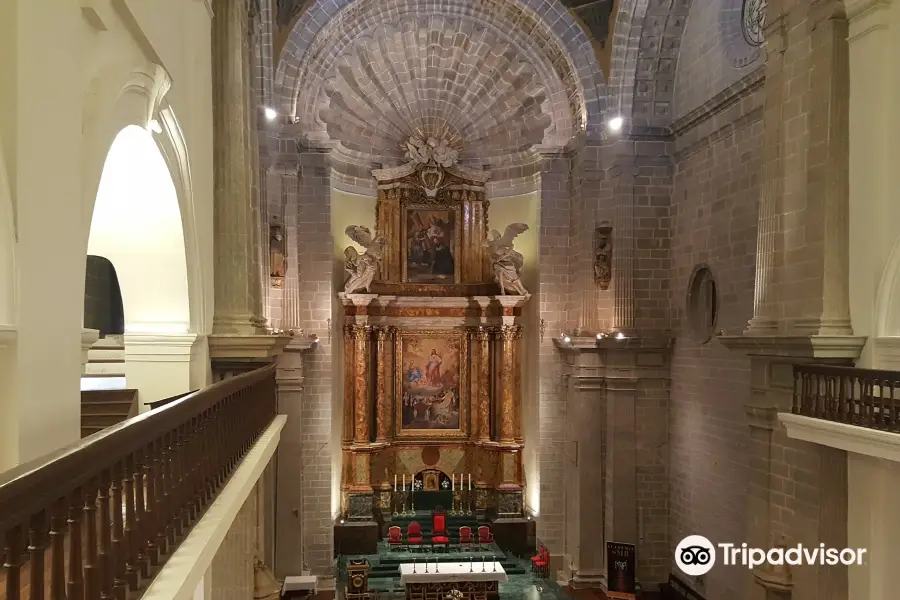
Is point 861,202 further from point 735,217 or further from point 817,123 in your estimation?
point 735,217

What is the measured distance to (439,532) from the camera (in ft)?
49.9

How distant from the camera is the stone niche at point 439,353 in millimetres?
16141

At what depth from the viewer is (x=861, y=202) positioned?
7223 millimetres

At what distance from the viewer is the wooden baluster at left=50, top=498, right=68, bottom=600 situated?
7.16 feet

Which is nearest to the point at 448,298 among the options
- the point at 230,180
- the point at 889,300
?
the point at 230,180

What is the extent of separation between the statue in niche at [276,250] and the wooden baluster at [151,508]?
33.2 feet

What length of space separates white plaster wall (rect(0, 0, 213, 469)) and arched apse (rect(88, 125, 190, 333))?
92 centimetres

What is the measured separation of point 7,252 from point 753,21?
1168cm

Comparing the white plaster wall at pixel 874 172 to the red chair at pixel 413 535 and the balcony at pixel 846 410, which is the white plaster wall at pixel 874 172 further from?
the red chair at pixel 413 535

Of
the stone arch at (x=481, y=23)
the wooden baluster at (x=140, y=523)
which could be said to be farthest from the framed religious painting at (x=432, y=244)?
the wooden baluster at (x=140, y=523)

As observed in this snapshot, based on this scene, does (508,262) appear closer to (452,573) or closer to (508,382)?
(508,382)

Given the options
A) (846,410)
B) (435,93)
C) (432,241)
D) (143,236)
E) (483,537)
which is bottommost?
(483,537)

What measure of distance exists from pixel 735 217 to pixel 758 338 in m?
4.30

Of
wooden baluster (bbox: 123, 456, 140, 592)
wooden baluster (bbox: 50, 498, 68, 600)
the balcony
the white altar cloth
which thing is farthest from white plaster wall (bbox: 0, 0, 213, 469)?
the white altar cloth
